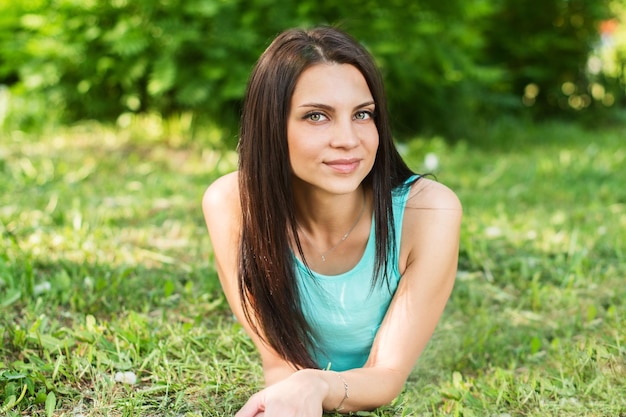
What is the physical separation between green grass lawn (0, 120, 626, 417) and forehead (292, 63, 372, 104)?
3.07 ft

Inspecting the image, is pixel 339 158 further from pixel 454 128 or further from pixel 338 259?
pixel 454 128

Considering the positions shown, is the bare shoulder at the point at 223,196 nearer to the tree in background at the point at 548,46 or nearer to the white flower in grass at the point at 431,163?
the white flower in grass at the point at 431,163

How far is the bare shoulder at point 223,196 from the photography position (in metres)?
2.67

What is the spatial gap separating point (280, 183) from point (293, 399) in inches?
25.3

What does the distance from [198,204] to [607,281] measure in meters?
2.09

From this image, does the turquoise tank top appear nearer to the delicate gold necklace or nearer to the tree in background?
the delicate gold necklace

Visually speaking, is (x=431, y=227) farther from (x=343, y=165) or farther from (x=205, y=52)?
(x=205, y=52)

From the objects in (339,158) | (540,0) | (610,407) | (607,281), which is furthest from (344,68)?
(540,0)

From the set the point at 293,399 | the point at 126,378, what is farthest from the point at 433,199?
→ the point at 126,378

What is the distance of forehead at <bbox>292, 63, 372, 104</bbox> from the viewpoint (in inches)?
91.0

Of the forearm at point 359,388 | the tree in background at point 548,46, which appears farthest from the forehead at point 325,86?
the tree in background at point 548,46

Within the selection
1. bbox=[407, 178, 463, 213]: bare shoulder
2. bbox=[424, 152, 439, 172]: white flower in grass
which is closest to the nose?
bbox=[407, 178, 463, 213]: bare shoulder

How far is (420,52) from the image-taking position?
19.4 feet

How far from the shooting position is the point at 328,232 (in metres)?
2.66
